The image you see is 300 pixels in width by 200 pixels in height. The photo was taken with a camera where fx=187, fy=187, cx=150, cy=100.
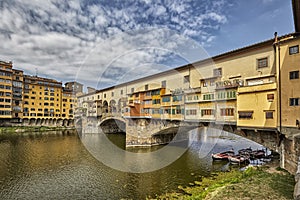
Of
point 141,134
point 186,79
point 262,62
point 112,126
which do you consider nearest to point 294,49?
point 262,62

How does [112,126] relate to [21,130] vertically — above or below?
above

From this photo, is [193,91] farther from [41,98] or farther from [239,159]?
[41,98]

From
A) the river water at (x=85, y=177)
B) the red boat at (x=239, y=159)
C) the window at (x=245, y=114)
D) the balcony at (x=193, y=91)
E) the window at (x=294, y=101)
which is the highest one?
the balcony at (x=193, y=91)

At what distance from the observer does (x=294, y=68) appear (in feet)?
53.2

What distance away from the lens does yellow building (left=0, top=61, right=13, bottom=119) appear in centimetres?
6271

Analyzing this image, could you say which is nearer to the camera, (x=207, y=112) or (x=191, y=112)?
(x=207, y=112)

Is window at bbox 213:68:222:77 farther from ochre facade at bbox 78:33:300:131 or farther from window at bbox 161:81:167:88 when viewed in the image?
window at bbox 161:81:167:88

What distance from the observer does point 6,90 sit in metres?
63.8

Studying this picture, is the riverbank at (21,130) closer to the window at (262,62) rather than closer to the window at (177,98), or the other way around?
the window at (177,98)

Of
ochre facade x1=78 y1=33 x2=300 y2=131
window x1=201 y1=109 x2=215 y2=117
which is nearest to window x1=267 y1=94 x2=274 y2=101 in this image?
ochre facade x1=78 y1=33 x2=300 y2=131

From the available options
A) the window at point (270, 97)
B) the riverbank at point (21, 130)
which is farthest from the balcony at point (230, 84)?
the riverbank at point (21, 130)

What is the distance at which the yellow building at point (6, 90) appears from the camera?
62.7m

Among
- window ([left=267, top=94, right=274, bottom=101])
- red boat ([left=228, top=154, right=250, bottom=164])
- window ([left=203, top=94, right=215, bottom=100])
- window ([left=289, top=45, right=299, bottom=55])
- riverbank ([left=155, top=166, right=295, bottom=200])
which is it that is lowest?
red boat ([left=228, top=154, right=250, bottom=164])

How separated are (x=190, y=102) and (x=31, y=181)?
22.3 m
